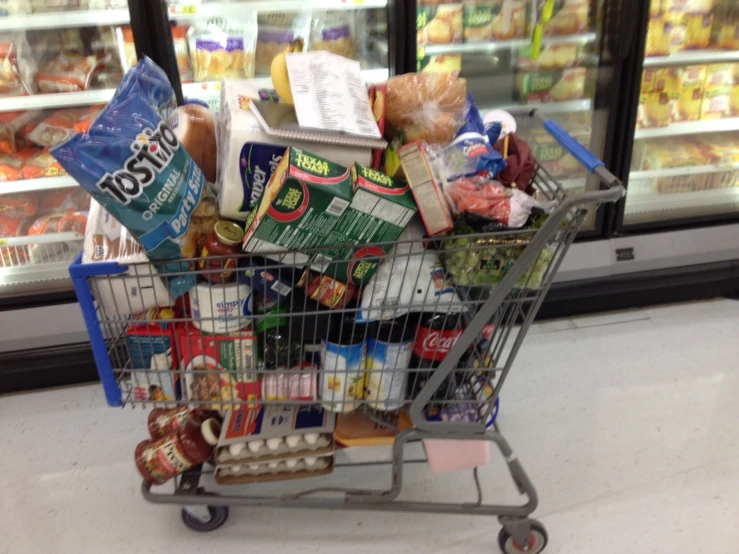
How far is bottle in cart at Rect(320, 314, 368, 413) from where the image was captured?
46.1 inches

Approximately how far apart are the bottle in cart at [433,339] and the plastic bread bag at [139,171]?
46 centimetres

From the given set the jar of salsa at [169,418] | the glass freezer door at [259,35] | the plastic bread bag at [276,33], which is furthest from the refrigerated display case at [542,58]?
the jar of salsa at [169,418]

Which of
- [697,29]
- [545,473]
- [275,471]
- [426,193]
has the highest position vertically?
[697,29]

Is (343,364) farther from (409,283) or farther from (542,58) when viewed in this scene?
(542,58)

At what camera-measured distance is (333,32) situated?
6.84 feet

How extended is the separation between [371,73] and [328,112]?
0.93 meters

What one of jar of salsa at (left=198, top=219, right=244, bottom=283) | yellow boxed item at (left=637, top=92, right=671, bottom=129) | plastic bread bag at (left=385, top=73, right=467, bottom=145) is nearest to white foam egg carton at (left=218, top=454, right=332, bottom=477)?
jar of salsa at (left=198, top=219, right=244, bottom=283)

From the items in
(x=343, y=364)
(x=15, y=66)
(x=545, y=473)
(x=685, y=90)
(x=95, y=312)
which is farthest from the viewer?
(x=685, y=90)

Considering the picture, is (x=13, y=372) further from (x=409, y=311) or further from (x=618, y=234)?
(x=618, y=234)

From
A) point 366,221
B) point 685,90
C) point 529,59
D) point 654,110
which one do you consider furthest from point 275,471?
point 685,90

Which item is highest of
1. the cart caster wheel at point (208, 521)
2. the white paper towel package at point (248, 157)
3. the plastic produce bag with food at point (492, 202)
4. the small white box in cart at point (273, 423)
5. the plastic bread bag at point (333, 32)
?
the plastic bread bag at point (333, 32)

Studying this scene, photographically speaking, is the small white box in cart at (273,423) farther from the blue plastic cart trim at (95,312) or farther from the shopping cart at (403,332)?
the blue plastic cart trim at (95,312)

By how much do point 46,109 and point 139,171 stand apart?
1.40 m

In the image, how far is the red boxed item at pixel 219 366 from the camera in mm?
1162
